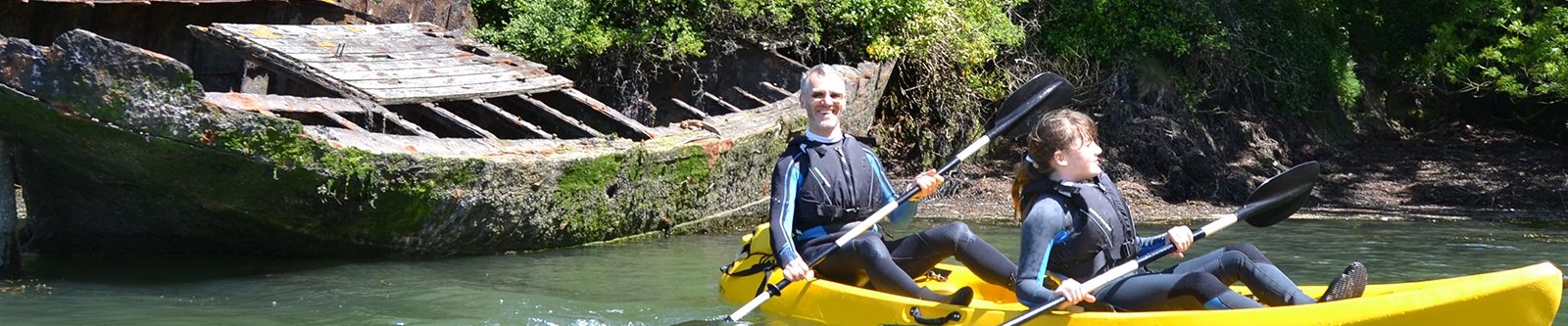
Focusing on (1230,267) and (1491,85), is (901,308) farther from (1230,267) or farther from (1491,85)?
(1491,85)

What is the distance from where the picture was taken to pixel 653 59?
41.7 ft

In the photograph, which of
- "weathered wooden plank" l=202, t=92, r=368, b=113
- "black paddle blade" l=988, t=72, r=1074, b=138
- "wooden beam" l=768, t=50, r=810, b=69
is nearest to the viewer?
"weathered wooden plank" l=202, t=92, r=368, b=113

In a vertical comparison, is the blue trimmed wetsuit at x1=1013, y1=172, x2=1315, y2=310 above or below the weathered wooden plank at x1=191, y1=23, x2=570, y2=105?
below

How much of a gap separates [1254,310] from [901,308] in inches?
53.0

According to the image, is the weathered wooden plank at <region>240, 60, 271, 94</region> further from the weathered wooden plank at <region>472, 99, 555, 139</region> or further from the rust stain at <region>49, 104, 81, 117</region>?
the rust stain at <region>49, 104, 81, 117</region>

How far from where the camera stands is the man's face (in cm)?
643

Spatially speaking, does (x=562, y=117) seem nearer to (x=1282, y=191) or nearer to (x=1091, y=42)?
(x=1282, y=191)

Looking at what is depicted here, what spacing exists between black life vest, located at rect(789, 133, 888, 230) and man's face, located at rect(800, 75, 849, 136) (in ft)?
0.29

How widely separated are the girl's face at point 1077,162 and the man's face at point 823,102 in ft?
3.58

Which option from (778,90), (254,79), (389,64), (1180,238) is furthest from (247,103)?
(778,90)

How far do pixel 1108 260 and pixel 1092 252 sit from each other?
10 cm

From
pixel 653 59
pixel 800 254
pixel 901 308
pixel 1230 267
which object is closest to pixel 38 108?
pixel 800 254

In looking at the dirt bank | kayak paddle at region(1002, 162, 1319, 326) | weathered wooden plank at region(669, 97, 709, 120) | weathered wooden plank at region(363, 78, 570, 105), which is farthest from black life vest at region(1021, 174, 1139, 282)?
the dirt bank

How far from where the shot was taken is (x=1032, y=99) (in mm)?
7887
